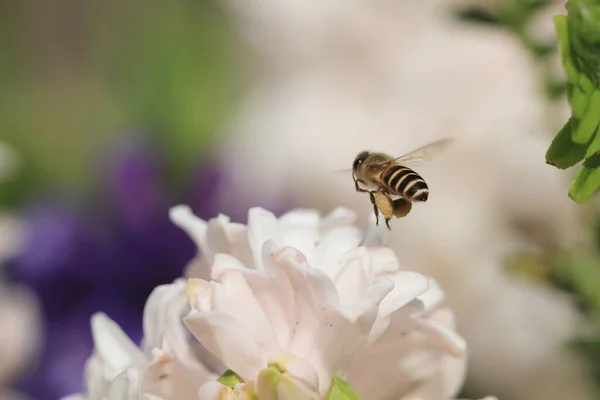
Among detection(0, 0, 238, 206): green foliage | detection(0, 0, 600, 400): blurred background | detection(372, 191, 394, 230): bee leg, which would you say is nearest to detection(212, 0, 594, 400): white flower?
detection(0, 0, 600, 400): blurred background

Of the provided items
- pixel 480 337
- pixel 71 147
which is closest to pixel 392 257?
pixel 480 337

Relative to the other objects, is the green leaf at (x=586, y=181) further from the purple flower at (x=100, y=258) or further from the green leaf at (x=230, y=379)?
the purple flower at (x=100, y=258)

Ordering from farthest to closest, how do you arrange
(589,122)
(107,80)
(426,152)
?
(107,80), (426,152), (589,122)

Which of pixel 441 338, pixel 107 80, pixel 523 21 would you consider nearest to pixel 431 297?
pixel 441 338

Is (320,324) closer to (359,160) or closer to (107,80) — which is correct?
(359,160)

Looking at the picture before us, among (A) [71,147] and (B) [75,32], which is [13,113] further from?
(B) [75,32]
